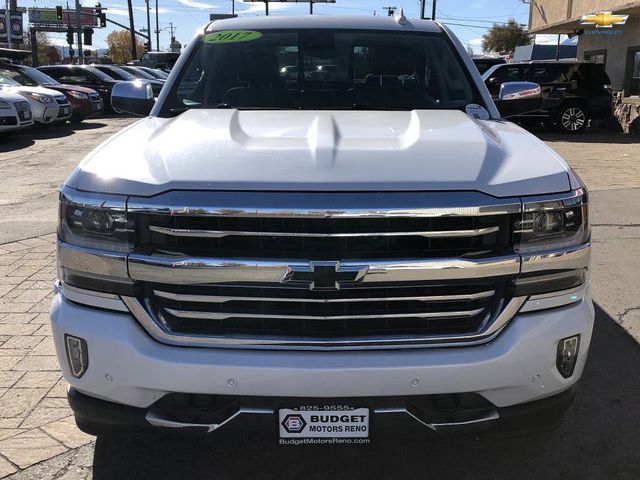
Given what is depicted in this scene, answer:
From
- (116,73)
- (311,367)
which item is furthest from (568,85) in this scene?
(311,367)

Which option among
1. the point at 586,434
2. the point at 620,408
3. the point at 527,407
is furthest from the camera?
the point at 620,408

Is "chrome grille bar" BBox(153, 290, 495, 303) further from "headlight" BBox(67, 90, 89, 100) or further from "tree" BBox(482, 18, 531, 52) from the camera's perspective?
"tree" BBox(482, 18, 531, 52)

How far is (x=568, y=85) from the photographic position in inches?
652

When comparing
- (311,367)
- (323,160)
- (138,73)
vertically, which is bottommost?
(138,73)

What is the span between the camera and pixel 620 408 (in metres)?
3.35

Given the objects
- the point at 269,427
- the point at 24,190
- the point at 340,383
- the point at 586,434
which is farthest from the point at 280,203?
the point at 24,190

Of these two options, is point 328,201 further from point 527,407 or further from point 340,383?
point 527,407

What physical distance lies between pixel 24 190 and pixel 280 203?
783 centimetres

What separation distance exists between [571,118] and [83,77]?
1532 cm

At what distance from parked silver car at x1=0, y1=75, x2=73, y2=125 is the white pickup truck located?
14056mm

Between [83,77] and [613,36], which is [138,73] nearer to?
[83,77]

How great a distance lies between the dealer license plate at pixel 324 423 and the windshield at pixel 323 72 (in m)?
1.90

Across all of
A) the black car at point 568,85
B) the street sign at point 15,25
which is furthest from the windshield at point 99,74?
the street sign at point 15,25

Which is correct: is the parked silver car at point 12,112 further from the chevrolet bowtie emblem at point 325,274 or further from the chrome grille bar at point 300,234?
the chevrolet bowtie emblem at point 325,274
